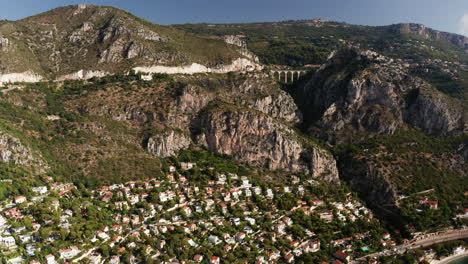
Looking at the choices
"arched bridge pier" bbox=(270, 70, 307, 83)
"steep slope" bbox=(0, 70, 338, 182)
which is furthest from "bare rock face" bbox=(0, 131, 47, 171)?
"arched bridge pier" bbox=(270, 70, 307, 83)

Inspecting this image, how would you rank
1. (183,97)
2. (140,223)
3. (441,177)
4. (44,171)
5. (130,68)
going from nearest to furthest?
(140,223) < (44,171) < (441,177) < (183,97) < (130,68)

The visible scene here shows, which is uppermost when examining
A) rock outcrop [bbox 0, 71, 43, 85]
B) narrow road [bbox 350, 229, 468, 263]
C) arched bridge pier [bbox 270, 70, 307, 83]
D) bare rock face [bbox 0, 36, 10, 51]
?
bare rock face [bbox 0, 36, 10, 51]

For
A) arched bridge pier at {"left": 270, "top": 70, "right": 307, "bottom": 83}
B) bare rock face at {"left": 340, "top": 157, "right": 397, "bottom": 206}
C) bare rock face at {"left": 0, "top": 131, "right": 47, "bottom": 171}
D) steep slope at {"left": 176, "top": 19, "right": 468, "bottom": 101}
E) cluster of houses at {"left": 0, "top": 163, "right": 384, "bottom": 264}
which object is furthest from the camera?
steep slope at {"left": 176, "top": 19, "right": 468, "bottom": 101}

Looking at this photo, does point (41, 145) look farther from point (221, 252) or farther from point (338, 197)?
point (338, 197)

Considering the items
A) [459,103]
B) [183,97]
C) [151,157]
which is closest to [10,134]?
[151,157]

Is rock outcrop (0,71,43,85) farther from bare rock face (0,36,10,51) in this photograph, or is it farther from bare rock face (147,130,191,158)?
bare rock face (147,130,191,158)

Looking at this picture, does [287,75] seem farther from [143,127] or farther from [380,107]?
[143,127]

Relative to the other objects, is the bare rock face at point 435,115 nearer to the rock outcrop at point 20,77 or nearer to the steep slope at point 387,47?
the steep slope at point 387,47
